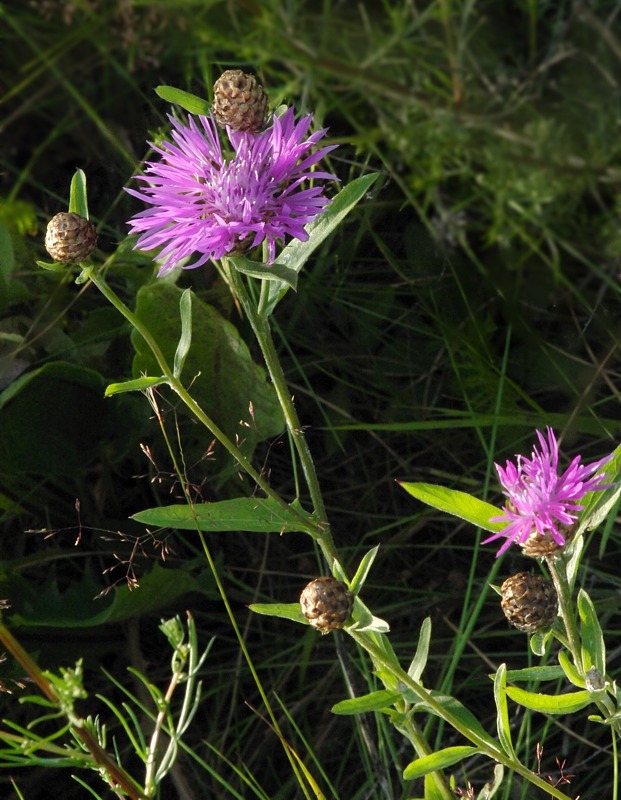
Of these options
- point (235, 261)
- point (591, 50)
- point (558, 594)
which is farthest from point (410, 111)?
point (558, 594)

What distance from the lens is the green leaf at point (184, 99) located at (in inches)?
35.5

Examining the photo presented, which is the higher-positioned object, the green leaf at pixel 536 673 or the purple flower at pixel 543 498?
the purple flower at pixel 543 498

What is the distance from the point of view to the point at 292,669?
1.30 meters

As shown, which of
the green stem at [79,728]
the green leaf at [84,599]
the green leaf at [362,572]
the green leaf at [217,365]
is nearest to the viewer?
the green stem at [79,728]

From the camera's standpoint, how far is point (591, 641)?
84 centimetres

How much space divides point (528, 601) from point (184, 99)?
56cm

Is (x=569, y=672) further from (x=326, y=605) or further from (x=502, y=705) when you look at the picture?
(x=326, y=605)

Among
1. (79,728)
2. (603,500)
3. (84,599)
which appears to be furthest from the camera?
(84,599)

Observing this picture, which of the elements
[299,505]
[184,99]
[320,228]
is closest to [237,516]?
[299,505]

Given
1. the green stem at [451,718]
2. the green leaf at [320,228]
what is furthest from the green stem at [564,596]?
the green leaf at [320,228]

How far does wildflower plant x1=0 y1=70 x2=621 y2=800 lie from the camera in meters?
0.79

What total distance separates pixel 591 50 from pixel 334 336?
619 millimetres

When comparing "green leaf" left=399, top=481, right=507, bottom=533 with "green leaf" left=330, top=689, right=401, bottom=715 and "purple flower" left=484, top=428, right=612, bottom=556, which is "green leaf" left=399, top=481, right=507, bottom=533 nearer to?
"purple flower" left=484, top=428, right=612, bottom=556

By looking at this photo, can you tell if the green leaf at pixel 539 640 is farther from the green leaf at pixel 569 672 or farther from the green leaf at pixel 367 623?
the green leaf at pixel 367 623
